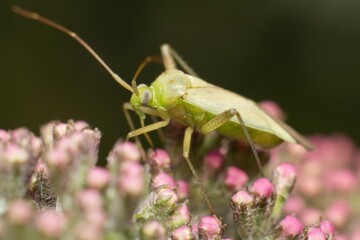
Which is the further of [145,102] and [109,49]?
[109,49]

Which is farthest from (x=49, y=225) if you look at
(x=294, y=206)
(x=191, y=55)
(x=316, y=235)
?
(x=191, y=55)

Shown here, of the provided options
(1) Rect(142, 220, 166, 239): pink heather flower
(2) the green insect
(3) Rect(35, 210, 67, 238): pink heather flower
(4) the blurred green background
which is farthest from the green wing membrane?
(3) Rect(35, 210, 67, 238): pink heather flower

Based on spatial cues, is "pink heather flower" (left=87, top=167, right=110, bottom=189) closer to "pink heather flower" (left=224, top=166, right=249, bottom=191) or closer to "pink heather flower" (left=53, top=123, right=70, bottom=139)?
"pink heather flower" (left=53, top=123, right=70, bottom=139)

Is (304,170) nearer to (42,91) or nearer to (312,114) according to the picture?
(312,114)

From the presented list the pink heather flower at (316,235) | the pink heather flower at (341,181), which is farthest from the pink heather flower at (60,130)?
the pink heather flower at (341,181)

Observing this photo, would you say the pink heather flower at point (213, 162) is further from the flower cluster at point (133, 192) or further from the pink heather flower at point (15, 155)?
the pink heather flower at point (15, 155)

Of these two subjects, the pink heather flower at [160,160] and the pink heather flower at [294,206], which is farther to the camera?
the pink heather flower at [294,206]

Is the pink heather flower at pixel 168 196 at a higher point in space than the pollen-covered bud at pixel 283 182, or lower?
higher

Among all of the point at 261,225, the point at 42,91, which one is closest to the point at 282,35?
the point at 42,91
